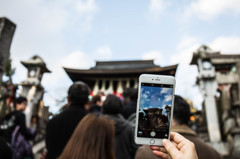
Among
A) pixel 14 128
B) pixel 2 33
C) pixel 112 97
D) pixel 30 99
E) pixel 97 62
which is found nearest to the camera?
pixel 112 97

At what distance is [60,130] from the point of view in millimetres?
2055

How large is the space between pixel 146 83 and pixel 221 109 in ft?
24.3

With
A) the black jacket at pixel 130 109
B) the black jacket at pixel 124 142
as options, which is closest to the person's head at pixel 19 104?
the black jacket at pixel 130 109

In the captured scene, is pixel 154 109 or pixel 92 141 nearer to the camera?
pixel 154 109

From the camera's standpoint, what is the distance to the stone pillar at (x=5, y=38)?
3.97 m

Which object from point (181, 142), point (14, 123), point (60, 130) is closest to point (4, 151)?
point (60, 130)

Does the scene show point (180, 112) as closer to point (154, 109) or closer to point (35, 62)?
point (154, 109)

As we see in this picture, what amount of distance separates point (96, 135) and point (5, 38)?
144 inches

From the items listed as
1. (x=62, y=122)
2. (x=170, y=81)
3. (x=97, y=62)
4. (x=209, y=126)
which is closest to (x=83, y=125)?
(x=170, y=81)

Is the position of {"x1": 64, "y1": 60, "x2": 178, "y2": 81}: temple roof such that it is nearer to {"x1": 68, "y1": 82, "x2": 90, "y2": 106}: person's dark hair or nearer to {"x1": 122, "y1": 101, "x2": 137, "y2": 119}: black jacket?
{"x1": 122, "y1": 101, "x2": 137, "y2": 119}: black jacket

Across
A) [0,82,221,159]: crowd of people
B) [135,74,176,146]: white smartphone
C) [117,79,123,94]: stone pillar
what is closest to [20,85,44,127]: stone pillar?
[117,79,123,94]: stone pillar

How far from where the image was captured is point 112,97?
247 centimetres

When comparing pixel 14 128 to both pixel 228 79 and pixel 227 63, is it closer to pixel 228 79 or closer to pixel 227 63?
pixel 228 79

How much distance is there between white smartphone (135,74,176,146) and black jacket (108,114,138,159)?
124cm
